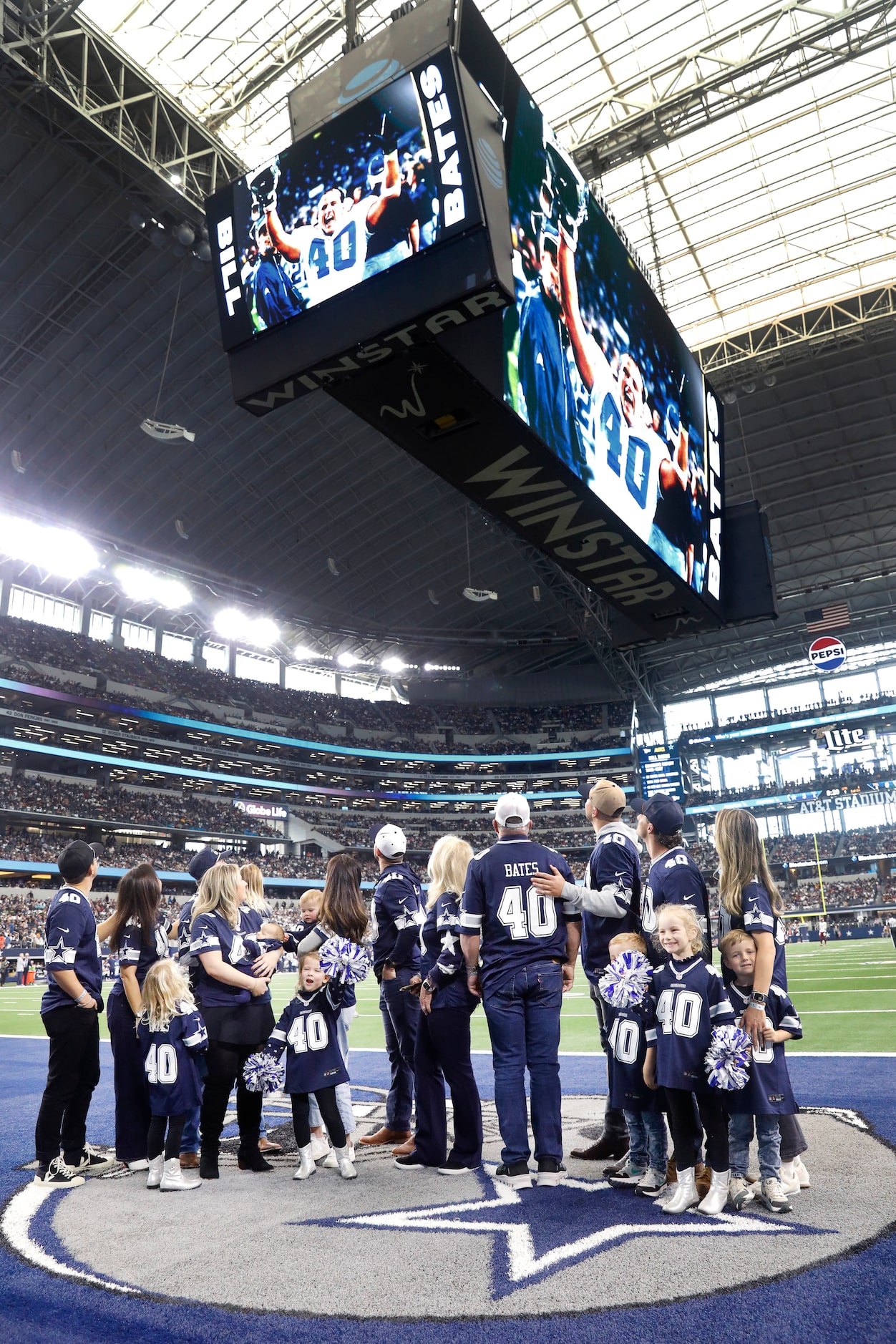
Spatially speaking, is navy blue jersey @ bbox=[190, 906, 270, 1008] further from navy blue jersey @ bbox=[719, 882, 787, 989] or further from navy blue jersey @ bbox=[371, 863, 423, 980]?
navy blue jersey @ bbox=[719, 882, 787, 989]

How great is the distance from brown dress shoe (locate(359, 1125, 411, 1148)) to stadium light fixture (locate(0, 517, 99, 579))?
36144mm

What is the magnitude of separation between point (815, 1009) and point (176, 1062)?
11.0 meters

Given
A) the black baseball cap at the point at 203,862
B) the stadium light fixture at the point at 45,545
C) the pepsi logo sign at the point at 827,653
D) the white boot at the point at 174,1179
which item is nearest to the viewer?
the white boot at the point at 174,1179

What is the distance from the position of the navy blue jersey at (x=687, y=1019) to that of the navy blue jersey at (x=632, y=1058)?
0.17 m

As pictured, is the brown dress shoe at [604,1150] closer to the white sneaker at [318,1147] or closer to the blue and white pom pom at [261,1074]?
the white sneaker at [318,1147]

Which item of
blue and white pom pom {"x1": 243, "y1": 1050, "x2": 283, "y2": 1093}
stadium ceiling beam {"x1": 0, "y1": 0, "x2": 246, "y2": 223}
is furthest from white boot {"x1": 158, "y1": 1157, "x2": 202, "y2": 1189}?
→ stadium ceiling beam {"x1": 0, "y1": 0, "x2": 246, "y2": 223}

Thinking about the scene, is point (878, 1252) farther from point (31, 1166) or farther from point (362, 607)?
point (362, 607)

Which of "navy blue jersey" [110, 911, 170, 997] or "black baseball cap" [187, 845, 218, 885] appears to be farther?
"black baseball cap" [187, 845, 218, 885]

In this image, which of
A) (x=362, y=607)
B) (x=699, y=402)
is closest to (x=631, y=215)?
(x=699, y=402)

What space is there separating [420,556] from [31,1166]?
38734 mm

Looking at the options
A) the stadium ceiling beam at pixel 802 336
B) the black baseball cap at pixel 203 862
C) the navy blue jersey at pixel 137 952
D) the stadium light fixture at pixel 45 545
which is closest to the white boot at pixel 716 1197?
the navy blue jersey at pixel 137 952

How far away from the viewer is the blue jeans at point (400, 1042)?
614 cm

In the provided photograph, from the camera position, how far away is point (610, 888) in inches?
203

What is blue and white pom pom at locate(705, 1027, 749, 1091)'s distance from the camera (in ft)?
12.8
